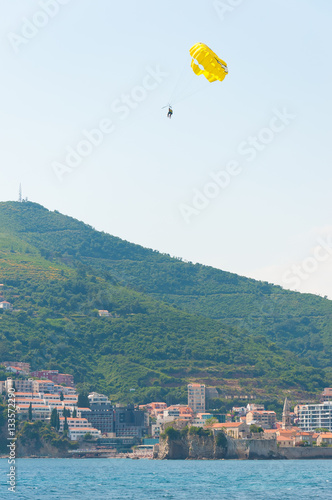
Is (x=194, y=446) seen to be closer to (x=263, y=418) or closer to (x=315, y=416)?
(x=263, y=418)

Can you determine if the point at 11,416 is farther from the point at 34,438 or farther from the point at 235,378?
the point at 235,378

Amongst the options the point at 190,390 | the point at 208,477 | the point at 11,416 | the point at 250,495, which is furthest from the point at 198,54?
the point at 190,390

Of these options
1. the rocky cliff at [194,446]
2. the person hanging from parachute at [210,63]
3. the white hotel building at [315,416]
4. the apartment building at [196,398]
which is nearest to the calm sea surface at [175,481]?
the rocky cliff at [194,446]

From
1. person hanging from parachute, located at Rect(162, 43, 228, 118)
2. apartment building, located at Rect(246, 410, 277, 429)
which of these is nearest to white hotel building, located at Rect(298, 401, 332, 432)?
apartment building, located at Rect(246, 410, 277, 429)

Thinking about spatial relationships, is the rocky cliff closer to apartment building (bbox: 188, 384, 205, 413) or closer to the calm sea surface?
the calm sea surface

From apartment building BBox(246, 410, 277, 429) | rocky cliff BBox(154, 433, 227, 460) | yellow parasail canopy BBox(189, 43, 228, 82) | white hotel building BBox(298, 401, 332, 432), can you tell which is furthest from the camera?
white hotel building BBox(298, 401, 332, 432)

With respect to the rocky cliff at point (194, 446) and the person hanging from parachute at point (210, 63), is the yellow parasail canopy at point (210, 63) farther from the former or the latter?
the rocky cliff at point (194, 446)
